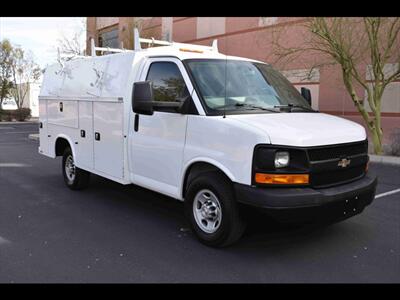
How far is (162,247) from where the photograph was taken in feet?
14.9

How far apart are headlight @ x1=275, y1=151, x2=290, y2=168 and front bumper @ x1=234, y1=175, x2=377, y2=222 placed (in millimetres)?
229

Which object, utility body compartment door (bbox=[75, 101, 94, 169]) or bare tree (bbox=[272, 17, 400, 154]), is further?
bare tree (bbox=[272, 17, 400, 154])

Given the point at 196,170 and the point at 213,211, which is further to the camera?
the point at 196,170

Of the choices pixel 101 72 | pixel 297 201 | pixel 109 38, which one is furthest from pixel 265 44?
pixel 297 201

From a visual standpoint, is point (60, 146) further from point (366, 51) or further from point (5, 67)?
point (5, 67)

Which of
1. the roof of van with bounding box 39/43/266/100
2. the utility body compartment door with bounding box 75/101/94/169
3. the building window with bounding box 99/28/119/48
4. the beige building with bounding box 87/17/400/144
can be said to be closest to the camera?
the roof of van with bounding box 39/43/266/100

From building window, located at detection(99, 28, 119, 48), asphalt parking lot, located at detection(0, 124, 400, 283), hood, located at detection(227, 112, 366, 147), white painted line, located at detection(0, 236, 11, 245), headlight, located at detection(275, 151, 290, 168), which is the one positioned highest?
building window, located at detection(99, 28, 119, 48)

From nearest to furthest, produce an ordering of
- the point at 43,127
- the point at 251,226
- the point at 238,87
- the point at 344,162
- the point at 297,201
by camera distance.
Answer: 1. the point at 297,201
2. the point at 344,162
3. the point at 238,87
4. the point at 251,226
5. the point at 43,127

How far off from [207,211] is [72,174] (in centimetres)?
359

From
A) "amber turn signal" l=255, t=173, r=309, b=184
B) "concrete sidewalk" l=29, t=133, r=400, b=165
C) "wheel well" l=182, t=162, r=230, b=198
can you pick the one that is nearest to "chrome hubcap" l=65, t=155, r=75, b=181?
"wheel well" l=182, t=162, r=230, b=198

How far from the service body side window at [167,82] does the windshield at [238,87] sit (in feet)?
0.66

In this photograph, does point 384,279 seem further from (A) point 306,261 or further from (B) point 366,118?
(B) point 366,118

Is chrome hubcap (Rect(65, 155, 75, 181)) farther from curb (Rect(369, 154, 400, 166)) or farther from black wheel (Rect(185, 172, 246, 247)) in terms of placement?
curb (Rect(369, 154, 400, 166))

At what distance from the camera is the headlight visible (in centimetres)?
393
